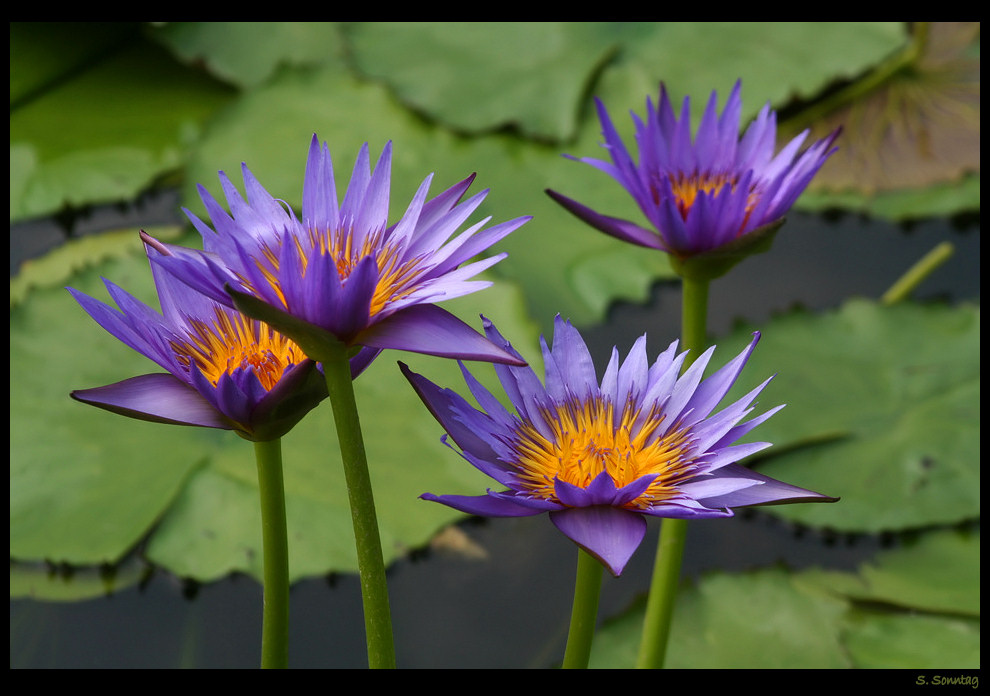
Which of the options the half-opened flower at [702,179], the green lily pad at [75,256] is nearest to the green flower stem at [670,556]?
the half-opened flower at [702,179]

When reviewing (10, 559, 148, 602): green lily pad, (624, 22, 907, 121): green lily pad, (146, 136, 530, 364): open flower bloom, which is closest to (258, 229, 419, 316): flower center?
(146, 136, 530, 364): open flower bloom

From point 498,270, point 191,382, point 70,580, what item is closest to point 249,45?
point 498,270

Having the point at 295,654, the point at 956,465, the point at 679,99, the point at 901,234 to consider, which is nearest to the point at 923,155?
the point at 901,234

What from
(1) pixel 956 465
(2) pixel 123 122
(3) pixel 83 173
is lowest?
(1) pixel 956 465

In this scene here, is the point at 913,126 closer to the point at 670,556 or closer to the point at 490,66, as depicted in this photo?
the point at 490,66
